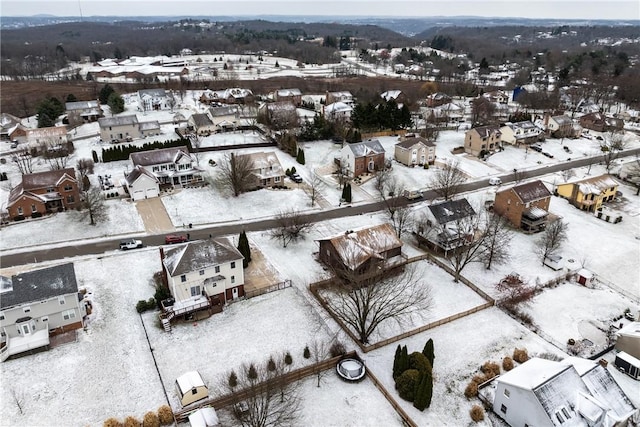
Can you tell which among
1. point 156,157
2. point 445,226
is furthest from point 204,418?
point 156,157

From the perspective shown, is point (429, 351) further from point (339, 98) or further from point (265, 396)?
point (339, 98)

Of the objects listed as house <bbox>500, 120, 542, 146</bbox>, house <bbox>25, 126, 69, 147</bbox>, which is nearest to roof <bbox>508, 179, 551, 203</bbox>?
house <bbox>500, 120, 542, 146</bbox>

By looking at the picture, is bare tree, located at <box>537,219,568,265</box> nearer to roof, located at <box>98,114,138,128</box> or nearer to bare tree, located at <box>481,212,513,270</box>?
bare tree, located at <box>481,212,513,270</box>

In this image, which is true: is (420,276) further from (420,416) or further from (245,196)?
(245,196)

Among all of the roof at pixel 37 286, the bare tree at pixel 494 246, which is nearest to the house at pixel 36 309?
the roof at pixel 37 286

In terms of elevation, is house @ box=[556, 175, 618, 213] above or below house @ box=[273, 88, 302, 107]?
below

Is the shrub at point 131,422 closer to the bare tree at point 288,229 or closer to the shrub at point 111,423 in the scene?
the shrub at point 111,423
